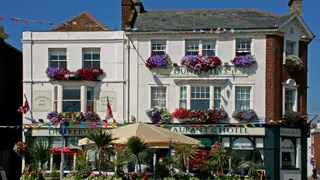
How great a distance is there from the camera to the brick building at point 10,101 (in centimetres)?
3412

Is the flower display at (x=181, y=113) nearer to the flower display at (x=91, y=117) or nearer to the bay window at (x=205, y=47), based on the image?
the bay window at (x=205, y=47)

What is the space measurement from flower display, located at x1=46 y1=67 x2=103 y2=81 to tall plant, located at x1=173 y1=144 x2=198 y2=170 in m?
10.7

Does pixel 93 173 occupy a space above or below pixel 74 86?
below

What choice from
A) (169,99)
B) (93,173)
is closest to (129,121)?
(169,99)

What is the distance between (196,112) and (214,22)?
17.7ft

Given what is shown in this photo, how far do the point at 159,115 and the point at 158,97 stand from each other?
128cm

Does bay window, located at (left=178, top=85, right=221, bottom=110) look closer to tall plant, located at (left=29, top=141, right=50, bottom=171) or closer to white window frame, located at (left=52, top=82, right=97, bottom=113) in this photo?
white window frame, located at (left=52, top=82, right=97, bottom=113)

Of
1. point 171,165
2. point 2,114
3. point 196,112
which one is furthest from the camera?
point 2,114

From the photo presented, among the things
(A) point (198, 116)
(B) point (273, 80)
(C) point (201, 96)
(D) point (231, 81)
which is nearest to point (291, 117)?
(B) point (273, 80)

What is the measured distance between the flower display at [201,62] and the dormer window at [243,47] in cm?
127

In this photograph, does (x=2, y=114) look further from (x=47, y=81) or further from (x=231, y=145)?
(x=231, y=145)

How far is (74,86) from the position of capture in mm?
32469

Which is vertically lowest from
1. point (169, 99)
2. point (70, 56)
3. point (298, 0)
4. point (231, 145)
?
point (231, 145)

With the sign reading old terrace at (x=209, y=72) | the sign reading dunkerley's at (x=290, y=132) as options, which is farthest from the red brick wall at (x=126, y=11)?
the sign reading dunkerley's at (x=290, y=132)
